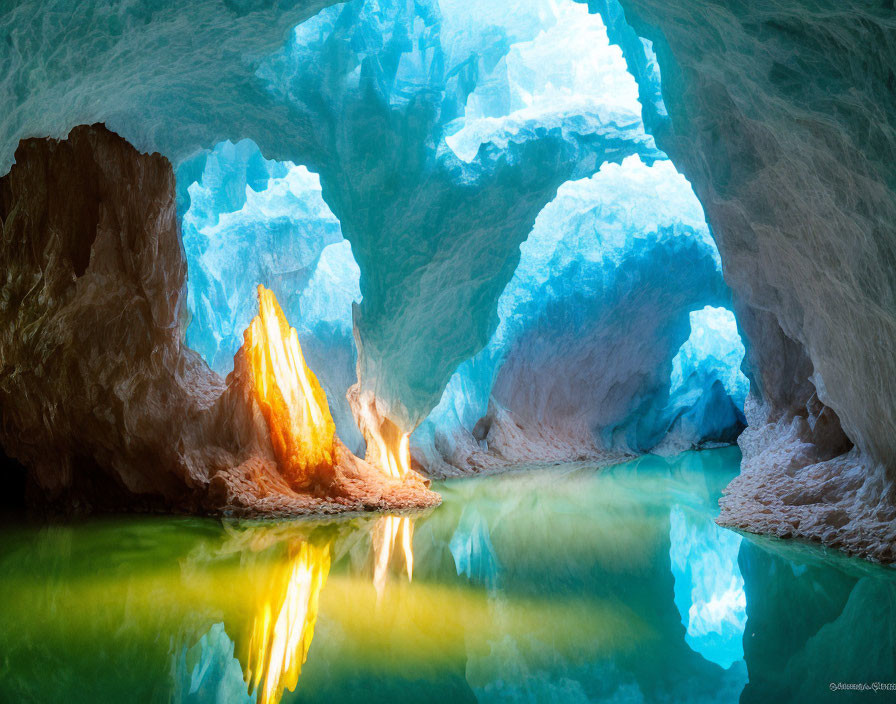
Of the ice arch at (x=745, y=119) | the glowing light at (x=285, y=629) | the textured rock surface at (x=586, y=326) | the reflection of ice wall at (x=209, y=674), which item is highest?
the ice arch at (x=745, y=119)

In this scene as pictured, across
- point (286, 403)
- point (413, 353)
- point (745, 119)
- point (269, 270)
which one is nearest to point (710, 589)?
point (745, 119)

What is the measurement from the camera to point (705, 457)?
66.0 feet

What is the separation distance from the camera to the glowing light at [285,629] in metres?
3.38

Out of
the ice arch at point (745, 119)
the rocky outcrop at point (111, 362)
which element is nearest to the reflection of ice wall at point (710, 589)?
the ice arch at point (745, 119)

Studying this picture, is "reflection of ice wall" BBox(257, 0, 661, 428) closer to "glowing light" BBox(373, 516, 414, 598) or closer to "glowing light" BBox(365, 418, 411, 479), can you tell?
"glowing light" BBox(365, 418, 411, 479)

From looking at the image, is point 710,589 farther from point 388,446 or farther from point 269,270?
point 269,270

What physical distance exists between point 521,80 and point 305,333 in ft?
25.7

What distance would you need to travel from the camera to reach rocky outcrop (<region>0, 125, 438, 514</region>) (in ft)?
27.5

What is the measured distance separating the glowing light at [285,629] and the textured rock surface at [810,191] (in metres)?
4.28

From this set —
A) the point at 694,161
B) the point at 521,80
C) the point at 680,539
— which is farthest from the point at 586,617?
the point at 521,80

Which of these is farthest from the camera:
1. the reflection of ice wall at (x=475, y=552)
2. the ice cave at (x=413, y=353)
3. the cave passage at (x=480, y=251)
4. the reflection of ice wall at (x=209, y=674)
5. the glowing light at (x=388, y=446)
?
the glowing light at (x=388, y=446)

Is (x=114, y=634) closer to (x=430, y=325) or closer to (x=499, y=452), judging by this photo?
(x=430, y=325)

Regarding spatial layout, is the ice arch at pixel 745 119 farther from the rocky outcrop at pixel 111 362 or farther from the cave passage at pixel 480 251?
the rocky outcrop at pixel 111 362

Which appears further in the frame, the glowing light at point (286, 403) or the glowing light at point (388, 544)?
the glowing light at point (286, 403)
